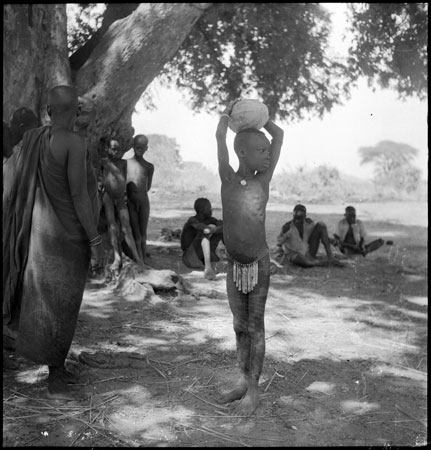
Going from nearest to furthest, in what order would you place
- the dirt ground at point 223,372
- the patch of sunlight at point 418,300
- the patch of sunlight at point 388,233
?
the dirt ground at point 223,372 < the patch of sunlight at point 418,300 < the patch of sunlight at point 388,233

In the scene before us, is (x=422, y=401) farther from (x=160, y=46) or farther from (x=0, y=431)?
(x=160, y=46)

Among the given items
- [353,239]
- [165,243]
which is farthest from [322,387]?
[165,243]

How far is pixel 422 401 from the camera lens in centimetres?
431

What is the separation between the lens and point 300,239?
9180 mm

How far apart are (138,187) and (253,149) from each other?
15.7 feet

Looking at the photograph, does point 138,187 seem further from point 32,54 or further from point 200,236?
point 32,54

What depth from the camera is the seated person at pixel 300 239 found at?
9031 millimetres

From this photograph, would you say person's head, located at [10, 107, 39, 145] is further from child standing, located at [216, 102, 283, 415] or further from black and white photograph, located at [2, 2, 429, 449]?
child standing, located at [216, 102, 283, 415]

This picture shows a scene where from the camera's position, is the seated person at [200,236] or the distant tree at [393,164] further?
the distant tree at [393,164]

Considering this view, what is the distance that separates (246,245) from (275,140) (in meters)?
0.68

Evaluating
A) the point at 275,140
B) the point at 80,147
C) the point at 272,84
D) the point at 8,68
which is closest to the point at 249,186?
the point at 275,140

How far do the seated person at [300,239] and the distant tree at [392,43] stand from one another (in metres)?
3.03

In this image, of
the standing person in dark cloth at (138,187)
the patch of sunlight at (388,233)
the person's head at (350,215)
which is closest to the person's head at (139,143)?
the standing person in dark cloth at (138,187)

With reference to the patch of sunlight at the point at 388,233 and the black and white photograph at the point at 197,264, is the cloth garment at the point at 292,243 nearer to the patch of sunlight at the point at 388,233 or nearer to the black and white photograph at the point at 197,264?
the black and white photograph at the point at 197,264
